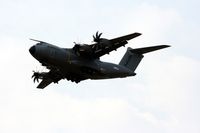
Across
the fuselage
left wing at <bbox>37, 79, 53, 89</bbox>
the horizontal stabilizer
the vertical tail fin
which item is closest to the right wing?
the fuselage

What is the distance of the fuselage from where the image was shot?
51.3 metres

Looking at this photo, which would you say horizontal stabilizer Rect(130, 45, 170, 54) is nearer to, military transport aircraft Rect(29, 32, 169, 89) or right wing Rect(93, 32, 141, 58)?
military transport aircraft Rect(29, 32, 169, 89)

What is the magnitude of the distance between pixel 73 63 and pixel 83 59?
1.26 metres

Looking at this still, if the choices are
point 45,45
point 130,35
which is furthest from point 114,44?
point 45,45

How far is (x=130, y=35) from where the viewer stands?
50469mm

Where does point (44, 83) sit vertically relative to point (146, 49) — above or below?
below

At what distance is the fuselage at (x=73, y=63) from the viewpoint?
168ft

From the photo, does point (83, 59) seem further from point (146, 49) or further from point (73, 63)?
point (146, 49)

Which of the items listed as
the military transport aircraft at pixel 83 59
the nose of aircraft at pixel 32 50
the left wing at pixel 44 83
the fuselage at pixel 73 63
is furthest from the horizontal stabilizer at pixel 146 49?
the nose of aircraft at pixel 32 50

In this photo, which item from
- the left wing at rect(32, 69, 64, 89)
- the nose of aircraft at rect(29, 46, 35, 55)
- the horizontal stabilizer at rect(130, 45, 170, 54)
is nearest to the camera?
the nose of aircraft at rect(29, 46, 35, 55)

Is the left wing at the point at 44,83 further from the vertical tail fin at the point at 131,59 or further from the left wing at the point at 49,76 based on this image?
the vertical tail fin at the point at 131,59

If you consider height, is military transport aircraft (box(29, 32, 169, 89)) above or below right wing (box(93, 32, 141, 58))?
below

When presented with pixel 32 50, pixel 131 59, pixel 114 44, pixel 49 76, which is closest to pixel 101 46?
pixel 114 44

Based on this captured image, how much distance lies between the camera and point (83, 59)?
5322cm
